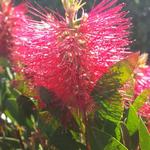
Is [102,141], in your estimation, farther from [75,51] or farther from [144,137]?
[75,51]

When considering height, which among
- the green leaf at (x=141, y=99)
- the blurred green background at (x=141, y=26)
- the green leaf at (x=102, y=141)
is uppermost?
the green leaf at (x=141, y=99)

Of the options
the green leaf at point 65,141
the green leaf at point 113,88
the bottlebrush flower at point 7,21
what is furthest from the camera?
the bottlebrush flower at point 7,21

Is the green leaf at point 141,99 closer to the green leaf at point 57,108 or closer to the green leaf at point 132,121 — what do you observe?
the green leaf at point 132,121

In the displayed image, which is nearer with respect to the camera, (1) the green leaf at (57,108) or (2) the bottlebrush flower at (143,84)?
(1) the green leaf at (57,108)

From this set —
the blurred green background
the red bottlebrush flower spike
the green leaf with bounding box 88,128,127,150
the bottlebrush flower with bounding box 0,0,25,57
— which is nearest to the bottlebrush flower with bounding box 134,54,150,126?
the red bottlebrush flower spike

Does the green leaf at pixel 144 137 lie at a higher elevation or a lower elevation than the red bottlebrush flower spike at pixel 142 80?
lower

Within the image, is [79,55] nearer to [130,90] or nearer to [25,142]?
[130,90]

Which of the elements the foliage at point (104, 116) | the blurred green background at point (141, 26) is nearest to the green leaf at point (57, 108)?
the foliage at point (104, 116)

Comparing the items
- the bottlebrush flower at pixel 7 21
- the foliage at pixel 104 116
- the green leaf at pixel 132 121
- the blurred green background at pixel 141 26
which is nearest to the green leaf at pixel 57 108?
the foliage at pixel 104 116

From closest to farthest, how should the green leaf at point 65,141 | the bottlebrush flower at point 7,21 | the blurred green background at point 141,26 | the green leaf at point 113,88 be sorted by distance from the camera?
the green leaf at point 113,88 < the green leaf at point 65,141 < the bottlebrush flower at point 7,21 < the blurred green background at point 141,26
